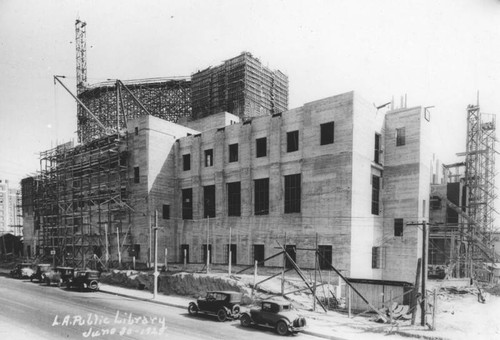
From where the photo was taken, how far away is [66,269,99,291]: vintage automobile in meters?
26.5

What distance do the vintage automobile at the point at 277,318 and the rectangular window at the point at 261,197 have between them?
A: 16.7m

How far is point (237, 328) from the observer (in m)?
15.9

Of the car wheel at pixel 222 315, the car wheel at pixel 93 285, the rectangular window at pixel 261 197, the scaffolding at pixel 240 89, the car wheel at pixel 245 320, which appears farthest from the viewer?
the scaffolding at pixel 240 89

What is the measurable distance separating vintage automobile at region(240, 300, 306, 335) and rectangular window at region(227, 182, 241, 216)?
18680 millimetres

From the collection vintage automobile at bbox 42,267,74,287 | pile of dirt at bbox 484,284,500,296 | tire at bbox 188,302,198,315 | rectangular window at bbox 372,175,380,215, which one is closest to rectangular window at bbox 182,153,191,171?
vintage automobile at bbox 42,267,74,287

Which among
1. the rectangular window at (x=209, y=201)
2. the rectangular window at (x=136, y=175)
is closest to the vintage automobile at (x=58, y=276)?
the rectangular window at (x=136, y=175)

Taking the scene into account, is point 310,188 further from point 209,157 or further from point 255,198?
point 209,157

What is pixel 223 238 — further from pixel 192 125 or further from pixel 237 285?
pixel 192 125

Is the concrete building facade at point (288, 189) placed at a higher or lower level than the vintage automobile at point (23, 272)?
higher

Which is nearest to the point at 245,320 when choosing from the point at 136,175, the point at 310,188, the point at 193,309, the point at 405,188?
the point at 193,309

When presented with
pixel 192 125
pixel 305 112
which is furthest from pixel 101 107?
pixel 305 112

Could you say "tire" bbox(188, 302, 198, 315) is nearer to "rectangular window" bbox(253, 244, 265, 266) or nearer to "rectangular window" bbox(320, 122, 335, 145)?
"rectangular window" bbox(253, 244, 265, 266)

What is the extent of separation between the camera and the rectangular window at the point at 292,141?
3166cm

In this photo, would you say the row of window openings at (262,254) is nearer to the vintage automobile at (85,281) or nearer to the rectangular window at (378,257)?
the rectangular window at (378,257)
